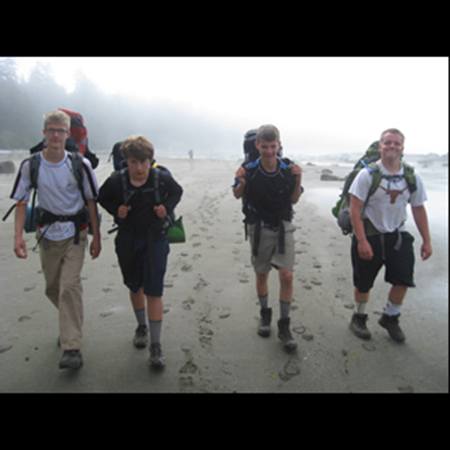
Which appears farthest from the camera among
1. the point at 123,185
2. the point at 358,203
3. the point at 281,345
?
the point at 281,345

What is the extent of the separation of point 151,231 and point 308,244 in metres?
4.19

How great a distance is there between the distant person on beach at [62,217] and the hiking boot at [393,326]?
286 centimetres

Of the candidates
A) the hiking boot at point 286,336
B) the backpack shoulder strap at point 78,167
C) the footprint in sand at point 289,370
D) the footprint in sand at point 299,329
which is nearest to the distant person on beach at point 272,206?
the hiking boot at point 286,336

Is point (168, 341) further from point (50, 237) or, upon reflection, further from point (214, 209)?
point (214, 209)

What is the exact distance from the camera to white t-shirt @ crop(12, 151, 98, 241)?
8.44ft

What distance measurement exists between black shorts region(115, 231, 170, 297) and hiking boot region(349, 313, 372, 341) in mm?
2010

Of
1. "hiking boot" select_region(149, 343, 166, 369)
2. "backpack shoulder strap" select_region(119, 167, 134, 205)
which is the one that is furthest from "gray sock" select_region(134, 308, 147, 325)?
"backpack shoulder strap" select_region(119, 167, 134, 205)

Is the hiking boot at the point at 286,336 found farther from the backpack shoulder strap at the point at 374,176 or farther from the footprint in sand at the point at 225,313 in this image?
the backpack shoulder strap at the point at 374,176

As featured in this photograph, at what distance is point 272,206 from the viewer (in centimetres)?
301

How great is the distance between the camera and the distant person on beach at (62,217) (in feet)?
8.41

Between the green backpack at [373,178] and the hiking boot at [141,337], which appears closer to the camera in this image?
the green backpack at [373,178]

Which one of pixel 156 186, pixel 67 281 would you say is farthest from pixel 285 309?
pixel 67 281

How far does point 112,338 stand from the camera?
10.5 feet

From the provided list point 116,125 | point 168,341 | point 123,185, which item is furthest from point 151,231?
point 116,125
